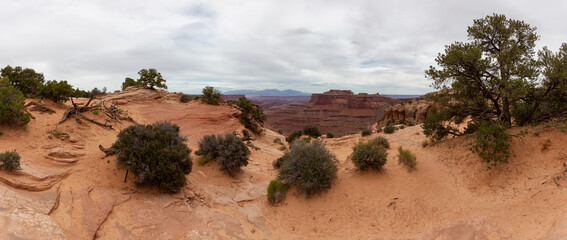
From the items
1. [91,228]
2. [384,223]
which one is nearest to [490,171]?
[384,223]

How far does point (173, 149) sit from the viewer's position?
30.3 feet

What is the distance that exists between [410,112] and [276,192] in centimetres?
3250

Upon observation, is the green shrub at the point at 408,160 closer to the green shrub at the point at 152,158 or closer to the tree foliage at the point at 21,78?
the green shrub at the point at 152,158

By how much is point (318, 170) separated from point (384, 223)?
9.51 ft

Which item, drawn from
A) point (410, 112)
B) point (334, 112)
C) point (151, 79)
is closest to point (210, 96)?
point (151, 79)

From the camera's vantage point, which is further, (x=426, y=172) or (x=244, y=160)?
(x=244, y=160)

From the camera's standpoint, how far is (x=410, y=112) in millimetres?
36469

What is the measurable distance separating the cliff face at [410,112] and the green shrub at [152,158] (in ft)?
105

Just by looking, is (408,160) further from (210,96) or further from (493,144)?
(210,96)

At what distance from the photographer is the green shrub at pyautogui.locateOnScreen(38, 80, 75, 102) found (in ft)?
43.8

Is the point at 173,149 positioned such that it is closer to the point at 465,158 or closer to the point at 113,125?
the point at 113,125

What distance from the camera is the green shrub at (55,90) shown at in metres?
13.3

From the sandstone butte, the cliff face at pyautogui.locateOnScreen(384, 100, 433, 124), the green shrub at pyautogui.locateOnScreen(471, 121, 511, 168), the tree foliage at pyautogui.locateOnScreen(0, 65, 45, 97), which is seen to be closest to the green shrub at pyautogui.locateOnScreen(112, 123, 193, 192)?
the sandstone butte

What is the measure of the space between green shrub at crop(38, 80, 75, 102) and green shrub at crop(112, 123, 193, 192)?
25.3 ft
